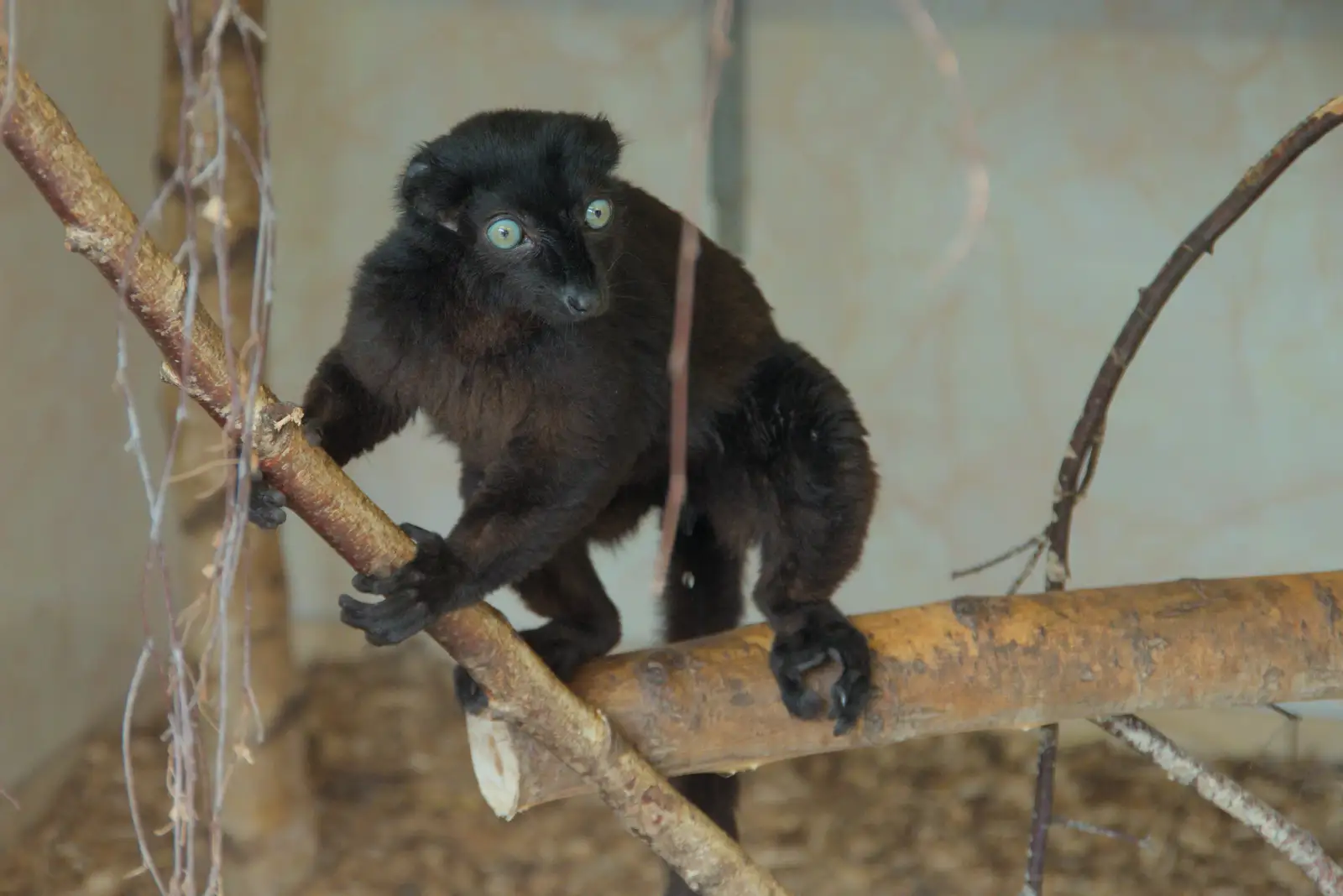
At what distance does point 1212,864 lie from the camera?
3568mm

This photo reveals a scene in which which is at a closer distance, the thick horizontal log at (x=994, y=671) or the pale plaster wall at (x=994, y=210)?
the thick horizontal log at (x=994, y=671)

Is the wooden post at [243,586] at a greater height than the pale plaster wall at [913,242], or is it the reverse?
the pale plaster wall at [913,242]

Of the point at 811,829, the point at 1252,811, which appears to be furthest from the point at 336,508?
the point at 811,829

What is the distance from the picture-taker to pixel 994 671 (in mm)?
2307

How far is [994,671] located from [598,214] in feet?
3.44

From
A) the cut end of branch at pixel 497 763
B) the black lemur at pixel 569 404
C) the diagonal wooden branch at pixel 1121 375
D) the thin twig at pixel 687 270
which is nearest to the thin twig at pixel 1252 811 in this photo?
the diagonal wooden branch at pixel 1121 375

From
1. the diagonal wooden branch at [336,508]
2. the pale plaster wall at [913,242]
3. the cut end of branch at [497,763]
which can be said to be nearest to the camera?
the diagonal wooden branch at [336,508]

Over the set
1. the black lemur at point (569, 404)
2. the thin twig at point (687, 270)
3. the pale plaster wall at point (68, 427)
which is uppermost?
the pale plaster wall at point (68, 427)

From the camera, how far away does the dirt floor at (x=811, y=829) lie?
356 cm

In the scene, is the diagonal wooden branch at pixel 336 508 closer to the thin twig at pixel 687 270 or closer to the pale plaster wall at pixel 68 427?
the thin twig at pixel 687 270

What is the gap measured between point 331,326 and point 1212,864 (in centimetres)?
324

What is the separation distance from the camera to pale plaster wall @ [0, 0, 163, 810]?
11.6 feet

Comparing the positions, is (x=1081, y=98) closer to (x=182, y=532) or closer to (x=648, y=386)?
(x=648, y=386)

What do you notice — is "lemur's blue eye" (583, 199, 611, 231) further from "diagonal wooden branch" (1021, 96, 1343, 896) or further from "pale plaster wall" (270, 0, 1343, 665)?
"pale plaster wall" (270, 0, 1343, 665)
